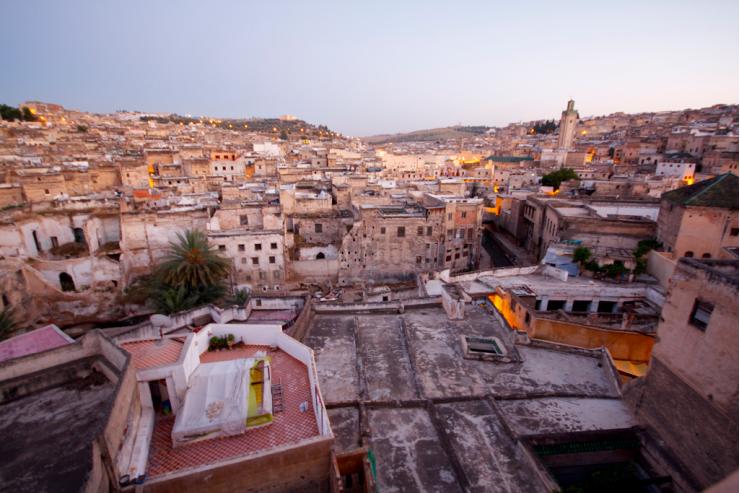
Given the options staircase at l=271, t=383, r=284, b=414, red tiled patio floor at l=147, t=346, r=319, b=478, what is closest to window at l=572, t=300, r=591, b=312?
red tiled patio floor at l=147, t=346, r=319, b=478

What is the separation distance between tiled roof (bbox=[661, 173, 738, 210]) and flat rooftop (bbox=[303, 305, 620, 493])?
44.6ft

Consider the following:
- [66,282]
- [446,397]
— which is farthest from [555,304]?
[66,282]

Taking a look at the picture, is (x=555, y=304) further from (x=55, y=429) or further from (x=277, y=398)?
(x=55, y=429)

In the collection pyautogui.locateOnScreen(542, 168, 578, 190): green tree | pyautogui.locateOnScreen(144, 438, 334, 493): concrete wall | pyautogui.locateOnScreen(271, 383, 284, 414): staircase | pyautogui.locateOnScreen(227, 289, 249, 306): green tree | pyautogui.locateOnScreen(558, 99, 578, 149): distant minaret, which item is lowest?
pyautogui.locateOnScreen(227, 289, 249, 306): green tree

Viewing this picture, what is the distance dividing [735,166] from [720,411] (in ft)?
156

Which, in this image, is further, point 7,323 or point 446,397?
point 7,323

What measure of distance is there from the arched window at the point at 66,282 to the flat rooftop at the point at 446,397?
18705mm

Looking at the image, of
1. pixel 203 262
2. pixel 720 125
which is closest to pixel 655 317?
pixel 203 262

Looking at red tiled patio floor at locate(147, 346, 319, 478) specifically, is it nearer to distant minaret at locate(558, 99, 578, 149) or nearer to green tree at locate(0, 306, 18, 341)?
green tree at locate(0, 306, 18, 341)

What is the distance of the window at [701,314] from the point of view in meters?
9.40

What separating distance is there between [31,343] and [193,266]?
12628 mm

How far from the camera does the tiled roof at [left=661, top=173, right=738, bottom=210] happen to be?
20.9 m

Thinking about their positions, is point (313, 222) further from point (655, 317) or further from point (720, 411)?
point (720, 411)

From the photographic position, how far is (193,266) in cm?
2355
